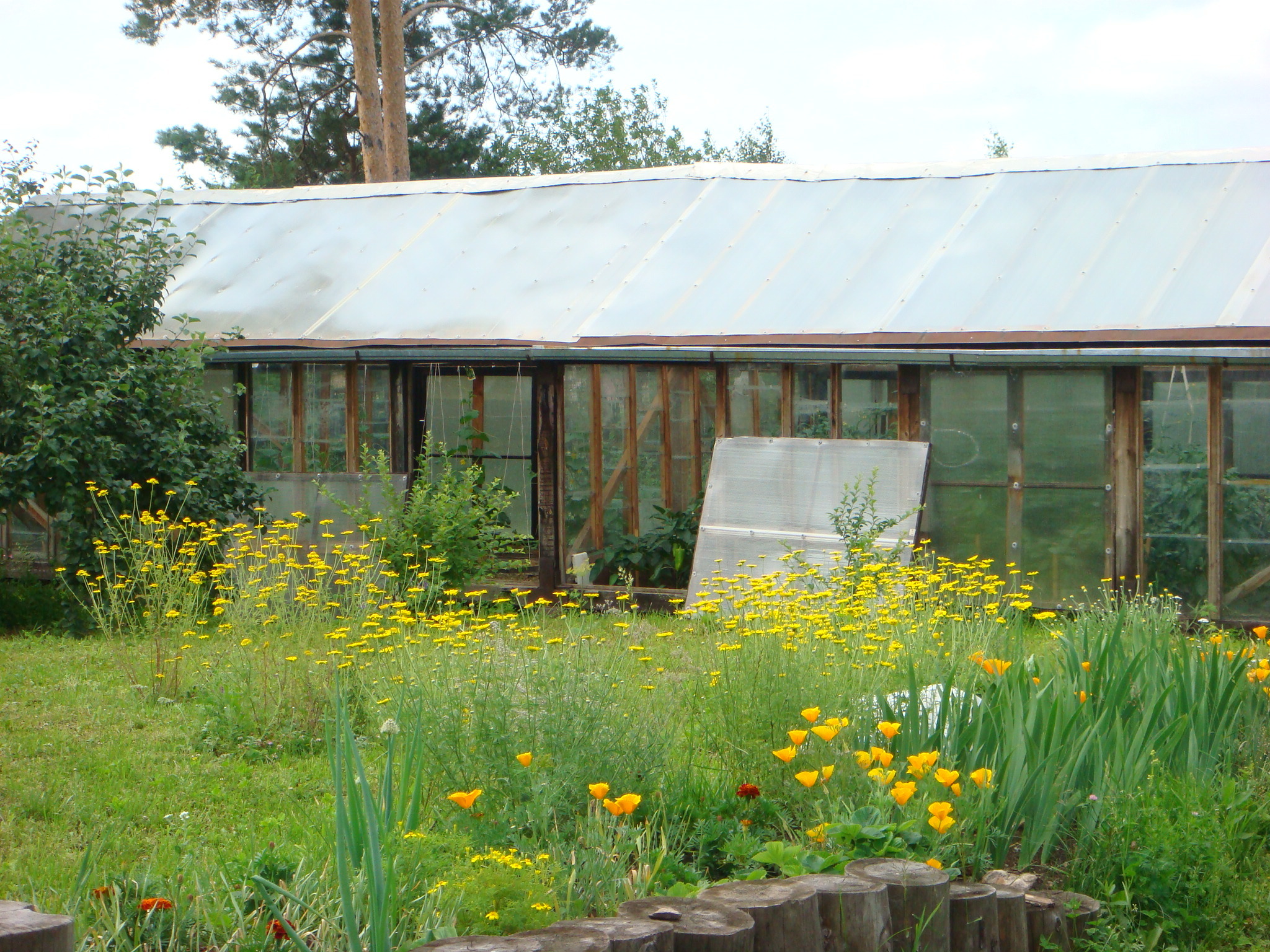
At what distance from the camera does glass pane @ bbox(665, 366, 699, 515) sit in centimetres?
1051

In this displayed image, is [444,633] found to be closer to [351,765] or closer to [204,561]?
[351,765]

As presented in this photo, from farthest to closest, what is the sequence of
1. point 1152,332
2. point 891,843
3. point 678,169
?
point 678,169
point 1152,332
point 891,843

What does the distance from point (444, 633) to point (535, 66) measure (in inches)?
788

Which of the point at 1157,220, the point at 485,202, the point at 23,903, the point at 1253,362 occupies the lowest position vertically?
the point at 23,903

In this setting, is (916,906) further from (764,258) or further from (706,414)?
(764,258)

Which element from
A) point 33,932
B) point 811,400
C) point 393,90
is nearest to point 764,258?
point 811,400

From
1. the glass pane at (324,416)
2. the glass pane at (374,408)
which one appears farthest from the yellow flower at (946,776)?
the glass pane at (324,416)

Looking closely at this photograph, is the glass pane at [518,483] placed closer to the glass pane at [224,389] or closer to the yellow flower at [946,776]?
the glass pane at [224,389]

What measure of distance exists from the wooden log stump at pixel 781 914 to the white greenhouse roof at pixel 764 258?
6535 mm

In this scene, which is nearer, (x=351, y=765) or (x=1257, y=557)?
(x=351, y=765)

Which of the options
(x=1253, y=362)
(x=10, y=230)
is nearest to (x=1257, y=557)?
(x=1253, y=362)

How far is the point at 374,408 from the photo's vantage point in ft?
37.0

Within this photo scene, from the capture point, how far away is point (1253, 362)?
858cm

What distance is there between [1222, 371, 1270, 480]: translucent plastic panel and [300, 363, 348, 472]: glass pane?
7.16m
